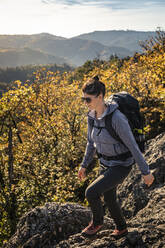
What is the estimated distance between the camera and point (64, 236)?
4.96 m

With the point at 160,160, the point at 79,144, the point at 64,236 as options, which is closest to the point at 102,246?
the point at 64,236

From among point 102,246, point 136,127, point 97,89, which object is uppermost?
point 97,89

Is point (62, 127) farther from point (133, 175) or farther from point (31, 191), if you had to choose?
point (133, 175)

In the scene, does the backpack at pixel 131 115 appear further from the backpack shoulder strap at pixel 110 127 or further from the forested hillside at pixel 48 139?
the forested hillside at pixel 48 139

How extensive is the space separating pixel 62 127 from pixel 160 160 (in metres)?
11.8

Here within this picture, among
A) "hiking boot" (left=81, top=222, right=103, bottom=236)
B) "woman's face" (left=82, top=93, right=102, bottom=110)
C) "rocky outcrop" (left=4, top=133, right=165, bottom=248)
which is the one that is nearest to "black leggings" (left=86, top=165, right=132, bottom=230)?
"hiking boot" (left=81, top=222, right=103, bottom=236)

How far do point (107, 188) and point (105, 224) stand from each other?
199cm

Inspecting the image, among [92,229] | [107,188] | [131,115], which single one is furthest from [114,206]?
[131,115]

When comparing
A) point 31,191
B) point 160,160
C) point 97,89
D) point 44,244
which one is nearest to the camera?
point 97,89

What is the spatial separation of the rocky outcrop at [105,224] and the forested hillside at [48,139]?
11.5 feet

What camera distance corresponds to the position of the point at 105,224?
5.30 m

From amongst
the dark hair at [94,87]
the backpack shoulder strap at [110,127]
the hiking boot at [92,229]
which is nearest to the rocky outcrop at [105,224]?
the hiking boot at [92,229]

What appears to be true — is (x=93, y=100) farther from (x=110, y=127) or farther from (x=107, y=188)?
(x=107, y=188)

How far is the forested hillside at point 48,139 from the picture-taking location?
1080 centimetres
